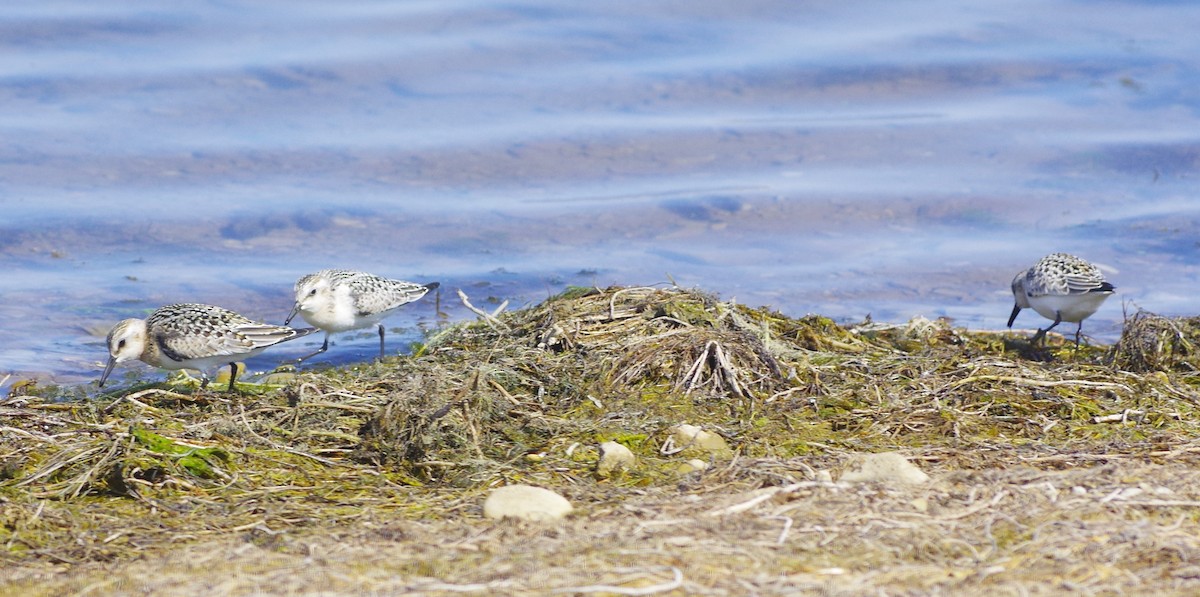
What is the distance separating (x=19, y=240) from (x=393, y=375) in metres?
5.75

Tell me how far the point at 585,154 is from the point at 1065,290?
6.17m

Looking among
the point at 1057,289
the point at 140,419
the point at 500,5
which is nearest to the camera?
the point at 140,419

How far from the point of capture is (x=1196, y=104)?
15383mm

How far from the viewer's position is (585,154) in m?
13.8

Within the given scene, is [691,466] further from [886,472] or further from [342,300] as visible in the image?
[342,300]

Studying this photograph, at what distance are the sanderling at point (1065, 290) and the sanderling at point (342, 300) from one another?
406 cm

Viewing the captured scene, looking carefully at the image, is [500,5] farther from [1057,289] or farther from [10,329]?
[1057,289]

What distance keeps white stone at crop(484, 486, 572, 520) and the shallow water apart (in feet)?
15.3

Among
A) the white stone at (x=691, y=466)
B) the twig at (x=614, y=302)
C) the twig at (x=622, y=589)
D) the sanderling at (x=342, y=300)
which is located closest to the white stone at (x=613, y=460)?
the white stone at (x=691, y=466)

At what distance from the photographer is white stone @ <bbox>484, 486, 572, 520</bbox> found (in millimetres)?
4785

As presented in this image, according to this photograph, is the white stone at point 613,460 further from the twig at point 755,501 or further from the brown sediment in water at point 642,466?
the twig at point 755,501

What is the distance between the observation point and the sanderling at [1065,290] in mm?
8539

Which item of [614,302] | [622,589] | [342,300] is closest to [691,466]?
[622,589]

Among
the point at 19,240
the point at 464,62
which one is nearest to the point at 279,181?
the point at 19,240
